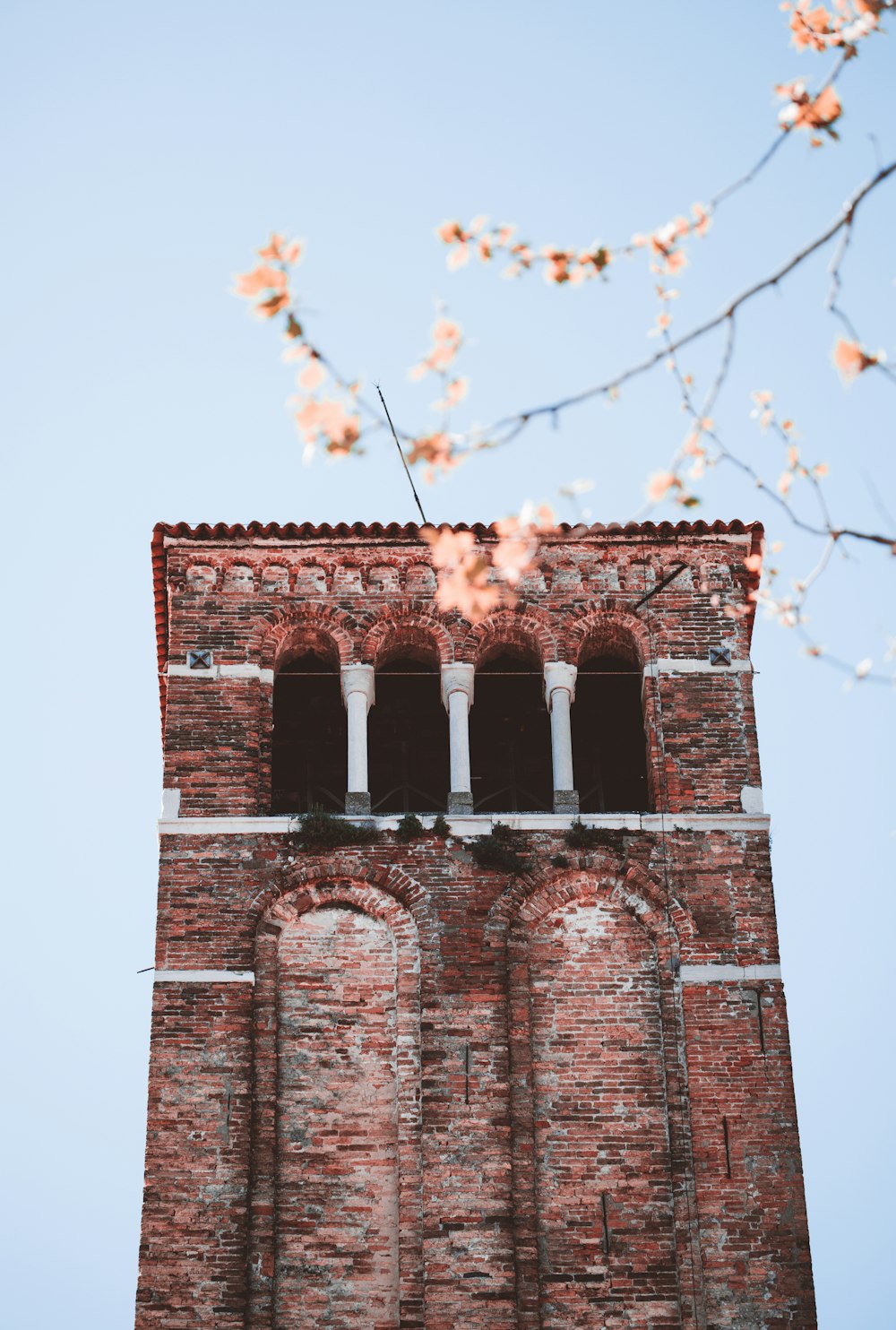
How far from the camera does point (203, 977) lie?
18484 mm

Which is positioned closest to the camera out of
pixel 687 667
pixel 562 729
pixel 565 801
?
pixel 565 801

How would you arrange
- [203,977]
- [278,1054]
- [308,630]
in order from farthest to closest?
1. [308,630]
2. [203,977]
3. [278,1054]

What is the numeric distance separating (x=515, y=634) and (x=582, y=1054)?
4.52m

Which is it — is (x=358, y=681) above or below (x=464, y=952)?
above

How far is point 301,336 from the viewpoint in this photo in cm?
959

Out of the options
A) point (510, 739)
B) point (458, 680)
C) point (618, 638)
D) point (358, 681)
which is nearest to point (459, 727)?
point (458, 680)

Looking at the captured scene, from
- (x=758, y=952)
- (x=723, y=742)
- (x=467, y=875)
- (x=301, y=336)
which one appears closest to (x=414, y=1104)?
(x=467, y=875)

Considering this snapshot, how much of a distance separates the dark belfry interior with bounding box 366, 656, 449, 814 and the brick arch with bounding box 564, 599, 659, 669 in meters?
1.47

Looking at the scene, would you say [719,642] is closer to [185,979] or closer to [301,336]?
[185,979]

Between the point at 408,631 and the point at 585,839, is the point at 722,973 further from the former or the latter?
the point at 408,631

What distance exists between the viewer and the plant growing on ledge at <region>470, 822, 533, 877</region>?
19062 mm

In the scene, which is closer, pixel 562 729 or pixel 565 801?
pixel 565 801

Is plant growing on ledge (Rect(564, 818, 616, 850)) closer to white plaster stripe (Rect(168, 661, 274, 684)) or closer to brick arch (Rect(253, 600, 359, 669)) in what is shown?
brick arch (Rect(253, 600, 359, 669))

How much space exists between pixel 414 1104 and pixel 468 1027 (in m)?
0.84
